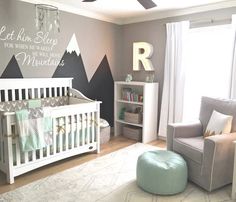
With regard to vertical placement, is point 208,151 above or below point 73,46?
below

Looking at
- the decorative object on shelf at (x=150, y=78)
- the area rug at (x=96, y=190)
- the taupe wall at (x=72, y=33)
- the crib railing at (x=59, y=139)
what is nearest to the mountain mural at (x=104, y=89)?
the taupe wall at (x=72, y=33)

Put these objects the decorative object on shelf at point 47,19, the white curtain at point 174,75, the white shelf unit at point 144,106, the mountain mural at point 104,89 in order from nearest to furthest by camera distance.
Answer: the decorative object on shelf at point 47,19 → the white curtain at point 174,75 → the white shelf unit at point 144,106 → the mountain mural at point 104,89

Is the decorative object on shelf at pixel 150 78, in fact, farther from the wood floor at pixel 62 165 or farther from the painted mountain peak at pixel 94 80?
the wood floor at pixel 62 165

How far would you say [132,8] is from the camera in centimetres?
372

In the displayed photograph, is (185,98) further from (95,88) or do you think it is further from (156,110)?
(95,88)

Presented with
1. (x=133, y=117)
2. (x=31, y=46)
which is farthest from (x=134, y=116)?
(x=31, y=46)

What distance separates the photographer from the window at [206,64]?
3301 mm

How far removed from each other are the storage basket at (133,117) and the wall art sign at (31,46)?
1506 mm

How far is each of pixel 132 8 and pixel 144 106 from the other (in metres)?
1.65

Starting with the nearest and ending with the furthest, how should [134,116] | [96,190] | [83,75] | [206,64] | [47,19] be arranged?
1. [96,190]
2. [47,19]
3. [206,64]
4. [83,75]
5. [134,116]

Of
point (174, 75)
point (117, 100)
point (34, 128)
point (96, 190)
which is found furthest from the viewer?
point (117, 100)

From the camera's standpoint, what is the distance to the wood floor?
8.42ft

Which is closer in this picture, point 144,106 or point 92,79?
point 144,106

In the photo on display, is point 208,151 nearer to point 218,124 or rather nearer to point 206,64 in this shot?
point 218,124
